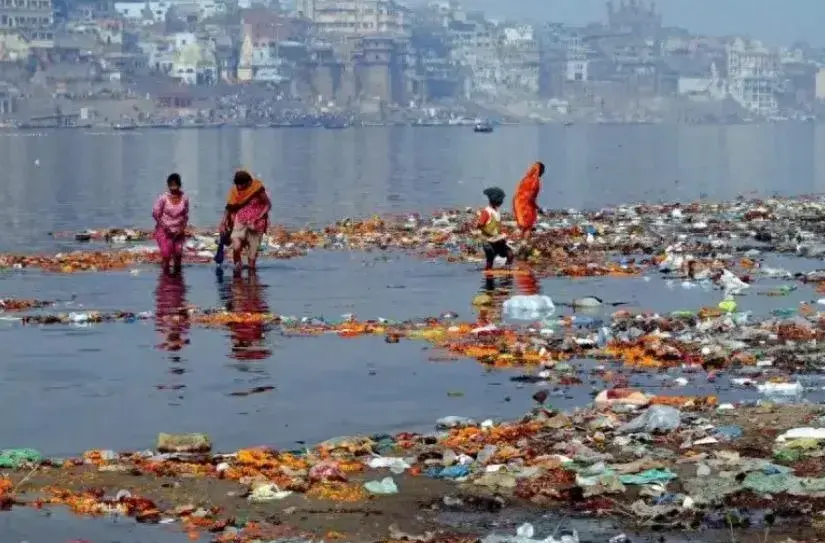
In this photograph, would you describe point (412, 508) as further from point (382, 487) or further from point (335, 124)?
point (335, 124)

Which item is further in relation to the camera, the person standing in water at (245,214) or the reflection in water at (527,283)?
the person standing in water at (245,214)

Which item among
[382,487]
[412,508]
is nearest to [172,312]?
[382,487]

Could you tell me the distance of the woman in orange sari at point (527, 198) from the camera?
21062 mm

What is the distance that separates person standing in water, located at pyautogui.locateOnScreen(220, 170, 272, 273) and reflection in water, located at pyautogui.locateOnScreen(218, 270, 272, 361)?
308 mm

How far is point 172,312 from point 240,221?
10.1ft

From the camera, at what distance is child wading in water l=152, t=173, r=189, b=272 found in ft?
62.2

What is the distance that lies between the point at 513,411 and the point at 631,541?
3.43 metres

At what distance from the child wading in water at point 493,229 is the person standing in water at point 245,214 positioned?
224 cm

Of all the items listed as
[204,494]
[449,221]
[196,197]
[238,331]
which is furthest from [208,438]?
[196,197]

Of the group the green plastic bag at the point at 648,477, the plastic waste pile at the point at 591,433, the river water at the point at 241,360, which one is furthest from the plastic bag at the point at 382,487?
the river water at the point at 241,360

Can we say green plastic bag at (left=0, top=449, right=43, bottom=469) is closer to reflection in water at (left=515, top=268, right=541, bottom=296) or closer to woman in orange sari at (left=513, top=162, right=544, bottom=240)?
reflection in water at (left=515, top=268, right=541, bottom=296)

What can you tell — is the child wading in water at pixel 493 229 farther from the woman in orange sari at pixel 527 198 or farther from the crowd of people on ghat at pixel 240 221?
the woman in orange sari at pixel 527 198

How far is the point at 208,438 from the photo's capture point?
10.4 metres

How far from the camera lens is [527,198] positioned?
21.2 meters
